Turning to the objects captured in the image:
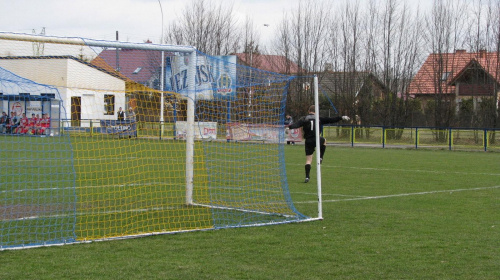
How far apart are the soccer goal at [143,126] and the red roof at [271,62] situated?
33459 millimetres

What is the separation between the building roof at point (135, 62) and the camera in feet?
30.4

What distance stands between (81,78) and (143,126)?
6.86 ft

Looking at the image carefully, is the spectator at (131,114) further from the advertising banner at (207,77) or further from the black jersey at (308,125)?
the black jersey at (308,125)

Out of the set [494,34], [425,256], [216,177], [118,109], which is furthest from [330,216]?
[494,34]

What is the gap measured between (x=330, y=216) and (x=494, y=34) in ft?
112

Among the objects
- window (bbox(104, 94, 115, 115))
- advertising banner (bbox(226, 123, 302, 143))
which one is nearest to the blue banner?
window (bbox(104, 94, 115, 115))

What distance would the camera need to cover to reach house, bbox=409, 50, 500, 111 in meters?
39.1

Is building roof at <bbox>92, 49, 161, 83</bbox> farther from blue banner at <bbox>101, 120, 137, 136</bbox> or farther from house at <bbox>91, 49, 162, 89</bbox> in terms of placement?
blue banner at <bbox>101, 120, 137, 136</bbox>

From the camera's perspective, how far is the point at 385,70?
4244 centimetres

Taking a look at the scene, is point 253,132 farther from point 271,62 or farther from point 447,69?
point 271,62

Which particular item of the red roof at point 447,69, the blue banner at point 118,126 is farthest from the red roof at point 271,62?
the blue banner at point 118,126

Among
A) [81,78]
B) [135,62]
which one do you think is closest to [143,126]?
[135,62]

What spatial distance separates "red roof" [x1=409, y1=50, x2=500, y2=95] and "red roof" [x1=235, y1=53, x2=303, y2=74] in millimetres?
9543

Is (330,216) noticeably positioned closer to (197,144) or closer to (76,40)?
(197,144)
